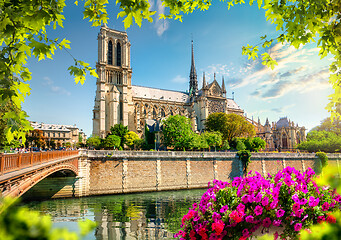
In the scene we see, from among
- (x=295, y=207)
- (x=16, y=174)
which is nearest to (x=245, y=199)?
(x=295, y=207)


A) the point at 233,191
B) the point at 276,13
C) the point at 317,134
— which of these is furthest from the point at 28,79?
the point at 317,134

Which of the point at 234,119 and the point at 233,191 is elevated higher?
the point at 234,119

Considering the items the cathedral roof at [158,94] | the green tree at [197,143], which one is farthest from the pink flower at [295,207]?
the cathedral roof at [158,94]

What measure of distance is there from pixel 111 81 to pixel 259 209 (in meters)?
62.4

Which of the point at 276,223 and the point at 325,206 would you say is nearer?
the point at 276,223

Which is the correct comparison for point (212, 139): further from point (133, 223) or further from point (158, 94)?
point (133, 223)

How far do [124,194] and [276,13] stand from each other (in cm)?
2919

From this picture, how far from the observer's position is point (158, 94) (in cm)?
8144

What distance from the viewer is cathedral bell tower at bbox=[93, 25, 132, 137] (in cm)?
6111

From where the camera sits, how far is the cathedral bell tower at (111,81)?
61112 millimetres

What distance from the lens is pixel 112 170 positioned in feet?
102

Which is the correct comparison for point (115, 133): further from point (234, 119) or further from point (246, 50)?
point (246, 50)

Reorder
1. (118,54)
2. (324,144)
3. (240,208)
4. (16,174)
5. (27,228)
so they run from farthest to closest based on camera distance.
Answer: (118,54) → (324,144) → (16,174) → (240,208) → (27,228)

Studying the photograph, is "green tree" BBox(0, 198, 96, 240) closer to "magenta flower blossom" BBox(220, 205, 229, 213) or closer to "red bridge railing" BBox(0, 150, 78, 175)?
"magenta flower blossom" BBox(220, 205, 229, 213)
